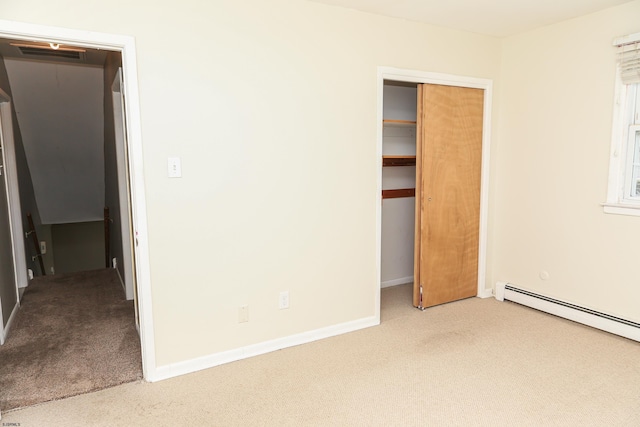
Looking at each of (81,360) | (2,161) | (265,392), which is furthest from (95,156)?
(265,392)

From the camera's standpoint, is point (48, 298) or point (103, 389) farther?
point (48, 298)

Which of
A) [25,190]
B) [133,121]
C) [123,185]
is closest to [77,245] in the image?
[25,190]

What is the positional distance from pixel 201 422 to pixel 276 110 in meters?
1.93

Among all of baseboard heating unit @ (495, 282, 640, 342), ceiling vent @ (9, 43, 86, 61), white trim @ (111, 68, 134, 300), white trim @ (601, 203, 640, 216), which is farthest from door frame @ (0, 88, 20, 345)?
white trim @ (601, 203, 640, 216)

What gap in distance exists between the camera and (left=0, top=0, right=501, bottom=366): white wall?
2438 millimetres

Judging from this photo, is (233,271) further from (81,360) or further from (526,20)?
(526,20)

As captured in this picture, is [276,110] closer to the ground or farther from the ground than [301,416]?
farther from the ground

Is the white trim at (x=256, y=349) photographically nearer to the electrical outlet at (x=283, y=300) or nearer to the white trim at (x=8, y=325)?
the electrical outlet at (x=283, y=300)

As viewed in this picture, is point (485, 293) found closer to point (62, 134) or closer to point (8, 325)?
point (8, 325)

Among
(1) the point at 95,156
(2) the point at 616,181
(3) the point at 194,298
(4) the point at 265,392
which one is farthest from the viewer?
(1) the point at 95,156

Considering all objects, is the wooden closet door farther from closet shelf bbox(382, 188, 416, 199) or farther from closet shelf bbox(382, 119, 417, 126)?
closet shelf bbox(382, 188, 416, 199)

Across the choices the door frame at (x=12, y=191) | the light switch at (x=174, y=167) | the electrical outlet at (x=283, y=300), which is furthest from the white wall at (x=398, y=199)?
the door frame at (x=12, y=191)

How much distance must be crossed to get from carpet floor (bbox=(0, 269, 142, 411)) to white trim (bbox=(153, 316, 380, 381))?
8.6 inches

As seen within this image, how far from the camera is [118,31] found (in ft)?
7.48
